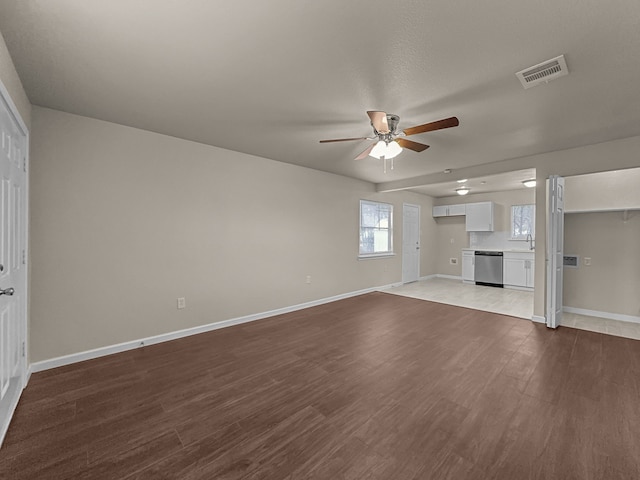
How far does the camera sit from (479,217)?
729 centimetres

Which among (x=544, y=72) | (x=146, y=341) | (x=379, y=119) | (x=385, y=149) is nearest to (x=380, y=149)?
(x=385, y=149)

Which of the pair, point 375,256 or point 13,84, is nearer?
point 13,84

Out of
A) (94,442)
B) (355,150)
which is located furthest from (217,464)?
(355,150)

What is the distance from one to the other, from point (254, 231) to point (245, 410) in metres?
2.67

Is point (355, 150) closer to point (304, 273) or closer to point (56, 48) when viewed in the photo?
point (304, 273)

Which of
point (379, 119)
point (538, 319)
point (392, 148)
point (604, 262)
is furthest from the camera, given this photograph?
point (604, 262)

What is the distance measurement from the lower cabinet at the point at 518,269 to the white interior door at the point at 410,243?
2.07 m

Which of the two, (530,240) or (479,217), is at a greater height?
(479,217)

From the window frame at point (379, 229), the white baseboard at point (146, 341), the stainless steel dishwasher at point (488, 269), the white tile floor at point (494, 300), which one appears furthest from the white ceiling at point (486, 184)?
the white baseboard at point (146, 341)

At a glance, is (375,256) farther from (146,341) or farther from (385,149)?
(146,341)

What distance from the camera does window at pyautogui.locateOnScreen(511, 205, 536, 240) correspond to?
6.95m

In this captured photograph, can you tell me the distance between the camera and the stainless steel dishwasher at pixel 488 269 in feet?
22.6

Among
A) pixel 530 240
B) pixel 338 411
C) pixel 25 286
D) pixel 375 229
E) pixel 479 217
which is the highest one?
pixel 479 217

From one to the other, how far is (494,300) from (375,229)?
2.84m
